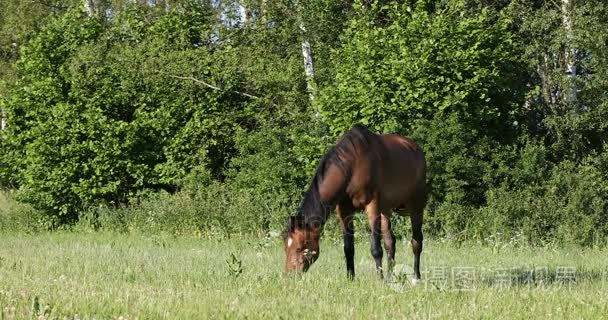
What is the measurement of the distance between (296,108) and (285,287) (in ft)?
41.3

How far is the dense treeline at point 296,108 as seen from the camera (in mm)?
16781

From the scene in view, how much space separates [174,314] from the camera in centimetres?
616

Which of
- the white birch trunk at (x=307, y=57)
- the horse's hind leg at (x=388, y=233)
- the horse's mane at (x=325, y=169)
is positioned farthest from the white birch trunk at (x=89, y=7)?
the horse's hind leg at (x=388, y=233)

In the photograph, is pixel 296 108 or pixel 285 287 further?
pixel 296 108

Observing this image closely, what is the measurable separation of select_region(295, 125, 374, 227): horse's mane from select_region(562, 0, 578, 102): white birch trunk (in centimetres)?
915

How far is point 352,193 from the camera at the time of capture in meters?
9.36

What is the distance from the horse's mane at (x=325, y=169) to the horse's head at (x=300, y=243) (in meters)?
0.06

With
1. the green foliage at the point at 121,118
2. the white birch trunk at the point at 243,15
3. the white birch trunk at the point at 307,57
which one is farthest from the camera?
the white birch trunk at the point at 243,15

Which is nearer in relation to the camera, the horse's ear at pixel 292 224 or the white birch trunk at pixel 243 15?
the horse's ear at pixel 292 224

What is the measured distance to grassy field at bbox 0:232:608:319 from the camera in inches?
252

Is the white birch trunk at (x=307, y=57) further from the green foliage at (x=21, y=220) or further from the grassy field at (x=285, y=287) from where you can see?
the green foliage at (x=21, y=220)

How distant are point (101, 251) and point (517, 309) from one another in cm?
857

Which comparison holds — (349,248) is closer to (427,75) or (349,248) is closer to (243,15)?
(427,75)

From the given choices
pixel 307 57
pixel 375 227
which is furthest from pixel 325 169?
pixel 307 57
